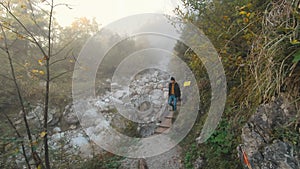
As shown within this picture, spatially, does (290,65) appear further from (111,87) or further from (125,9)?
(111,87)

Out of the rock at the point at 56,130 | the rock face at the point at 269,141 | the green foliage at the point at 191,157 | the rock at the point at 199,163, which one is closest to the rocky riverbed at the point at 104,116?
the rock at the point at 56,130

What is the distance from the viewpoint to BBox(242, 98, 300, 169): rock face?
109cm

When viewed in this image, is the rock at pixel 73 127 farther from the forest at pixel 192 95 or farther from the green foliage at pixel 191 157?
the green foliage at pixel 191 157

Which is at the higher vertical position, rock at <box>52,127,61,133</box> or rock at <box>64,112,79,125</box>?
rock at <box>64,112,79,125</box>

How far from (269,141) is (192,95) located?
2.71 meters

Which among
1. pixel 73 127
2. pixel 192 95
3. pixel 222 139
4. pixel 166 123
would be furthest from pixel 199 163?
pixel 73 127

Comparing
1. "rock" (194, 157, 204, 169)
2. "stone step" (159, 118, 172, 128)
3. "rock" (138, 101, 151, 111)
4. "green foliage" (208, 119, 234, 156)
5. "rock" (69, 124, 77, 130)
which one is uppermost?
"rock" (138, 101, 151, 111)

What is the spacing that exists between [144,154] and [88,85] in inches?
179

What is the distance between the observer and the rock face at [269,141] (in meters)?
1.09

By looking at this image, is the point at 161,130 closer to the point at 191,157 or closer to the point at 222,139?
the point at 191,157

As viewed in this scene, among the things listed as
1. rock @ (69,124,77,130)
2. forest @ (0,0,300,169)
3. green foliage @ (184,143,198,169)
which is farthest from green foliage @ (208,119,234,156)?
rock @ (69,124,77,130)

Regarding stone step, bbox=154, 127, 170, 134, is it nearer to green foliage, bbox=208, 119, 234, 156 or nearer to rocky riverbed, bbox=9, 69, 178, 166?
rocky riverbed, bbox=9, 69, 178, 166

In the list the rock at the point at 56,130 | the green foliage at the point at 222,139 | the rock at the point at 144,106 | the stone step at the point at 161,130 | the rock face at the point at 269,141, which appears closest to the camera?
the rock face at the point at 269,141

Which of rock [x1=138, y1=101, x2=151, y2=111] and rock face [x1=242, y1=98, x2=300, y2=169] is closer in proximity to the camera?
rock face [x1=242, y1=98, x2=300, y2=169]
